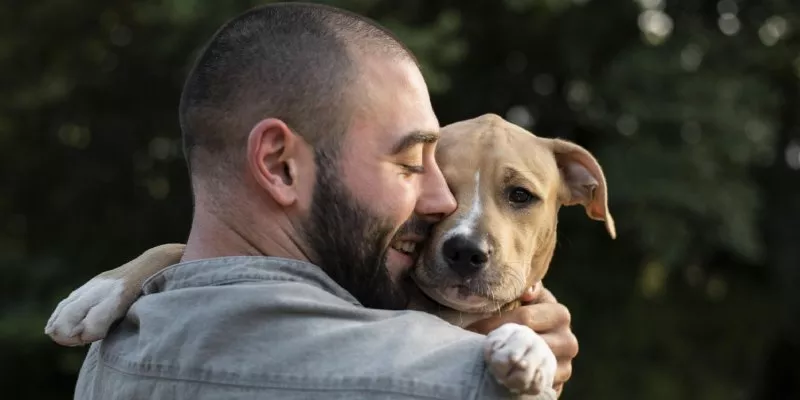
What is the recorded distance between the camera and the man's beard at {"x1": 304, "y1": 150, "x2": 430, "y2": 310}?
250 cm

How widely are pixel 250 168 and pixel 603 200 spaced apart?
7.60 feet

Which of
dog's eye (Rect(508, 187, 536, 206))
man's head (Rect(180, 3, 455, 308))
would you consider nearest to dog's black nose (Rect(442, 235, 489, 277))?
dog's eye (Rect(508, 187, 536, 206))

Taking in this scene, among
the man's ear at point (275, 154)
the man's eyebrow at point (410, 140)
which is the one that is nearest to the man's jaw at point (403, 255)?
the man's eyebrow at point (410, 140)

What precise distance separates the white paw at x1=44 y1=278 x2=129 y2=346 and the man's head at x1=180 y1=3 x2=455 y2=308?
49 centimetres

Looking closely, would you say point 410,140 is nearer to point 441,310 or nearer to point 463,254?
point 463,254

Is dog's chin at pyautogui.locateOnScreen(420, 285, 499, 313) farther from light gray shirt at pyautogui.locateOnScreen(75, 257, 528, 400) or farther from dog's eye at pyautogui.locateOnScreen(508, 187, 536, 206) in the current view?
light gray shirt at pyautogui.locateOnScreen(75, 257, 528, 400)

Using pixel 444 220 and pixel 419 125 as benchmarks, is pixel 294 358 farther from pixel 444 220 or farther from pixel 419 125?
pixel 444 220

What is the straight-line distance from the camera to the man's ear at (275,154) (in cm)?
249

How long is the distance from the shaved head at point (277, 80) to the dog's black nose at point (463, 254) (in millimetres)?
955

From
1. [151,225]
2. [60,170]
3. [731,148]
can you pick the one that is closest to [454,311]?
[731,148]

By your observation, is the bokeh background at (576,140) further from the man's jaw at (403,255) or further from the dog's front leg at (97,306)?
the dog's front leg at (97,306)

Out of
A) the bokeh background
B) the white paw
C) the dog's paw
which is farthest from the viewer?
the bokeh background

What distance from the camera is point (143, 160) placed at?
11969 mm

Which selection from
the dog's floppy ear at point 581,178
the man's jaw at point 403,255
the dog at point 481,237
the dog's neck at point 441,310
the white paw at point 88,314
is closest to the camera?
the white paw at point 88,314
